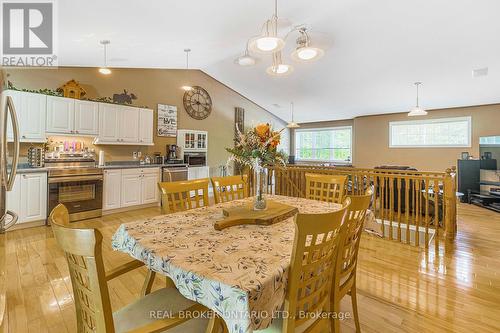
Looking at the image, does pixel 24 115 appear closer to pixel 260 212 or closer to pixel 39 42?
pixel 39 42

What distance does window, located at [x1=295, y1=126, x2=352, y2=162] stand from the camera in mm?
8766

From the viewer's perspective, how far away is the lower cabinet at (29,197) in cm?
356

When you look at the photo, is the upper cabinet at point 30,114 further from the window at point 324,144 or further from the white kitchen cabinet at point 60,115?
the window at point 324,144

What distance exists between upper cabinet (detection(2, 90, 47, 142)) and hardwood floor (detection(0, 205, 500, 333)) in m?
1.50

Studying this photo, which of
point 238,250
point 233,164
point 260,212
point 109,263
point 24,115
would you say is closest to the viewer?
point 238,250

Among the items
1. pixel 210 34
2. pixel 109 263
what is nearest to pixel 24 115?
pixel 109 263

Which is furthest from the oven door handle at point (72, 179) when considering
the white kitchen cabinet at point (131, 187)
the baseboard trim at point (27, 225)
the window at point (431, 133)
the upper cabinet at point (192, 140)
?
the window at point (431, 133)

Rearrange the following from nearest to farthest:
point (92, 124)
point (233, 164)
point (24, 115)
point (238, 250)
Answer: point (238, 250)
point (24, 115)
point (92, 124)
point (233, 164)

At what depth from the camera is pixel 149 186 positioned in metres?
5.22

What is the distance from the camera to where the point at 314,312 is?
47.5 inches

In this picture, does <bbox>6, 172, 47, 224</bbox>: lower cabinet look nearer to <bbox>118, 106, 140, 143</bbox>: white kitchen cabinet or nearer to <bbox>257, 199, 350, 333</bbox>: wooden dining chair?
<bbox>118, 106, 140, 143</bbox>: white kitchen cabinet

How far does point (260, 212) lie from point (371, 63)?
4.60 m

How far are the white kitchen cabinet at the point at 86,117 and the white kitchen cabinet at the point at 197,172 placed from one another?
87.5 inches

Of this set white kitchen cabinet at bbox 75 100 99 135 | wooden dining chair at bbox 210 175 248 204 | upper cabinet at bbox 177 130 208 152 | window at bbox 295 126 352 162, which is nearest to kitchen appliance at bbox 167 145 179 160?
upper cabinet at bbox 177 130 208 152
